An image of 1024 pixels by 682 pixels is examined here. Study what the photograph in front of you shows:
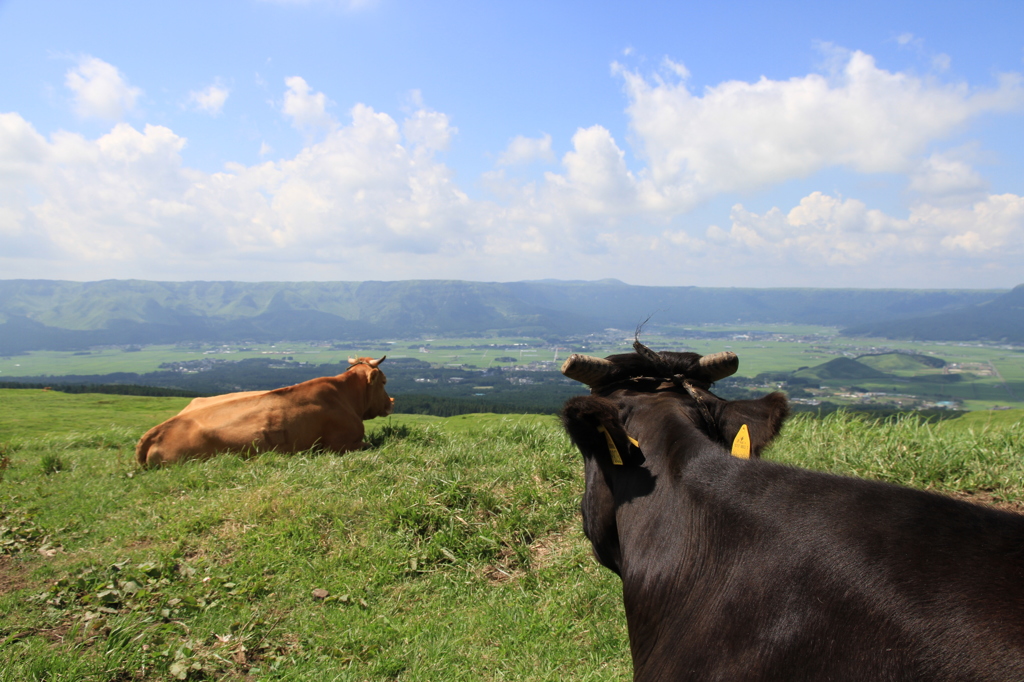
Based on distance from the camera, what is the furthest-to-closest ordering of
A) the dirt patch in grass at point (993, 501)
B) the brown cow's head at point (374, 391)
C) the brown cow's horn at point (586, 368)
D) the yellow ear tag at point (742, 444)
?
the brown cow's head at point (374, 391) < the dirt patch in grass at point (993, 501) < the brown cow's horn at point (586, 368) < the yellow ear tag at point (742, 444)

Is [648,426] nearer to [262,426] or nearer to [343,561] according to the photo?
[343,561]

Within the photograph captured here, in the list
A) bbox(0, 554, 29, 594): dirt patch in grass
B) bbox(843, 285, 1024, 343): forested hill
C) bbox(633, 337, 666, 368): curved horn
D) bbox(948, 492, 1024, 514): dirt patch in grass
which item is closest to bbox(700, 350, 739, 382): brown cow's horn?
bbox(633, 337, 666, 368): curved horn

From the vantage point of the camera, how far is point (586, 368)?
3736 mm

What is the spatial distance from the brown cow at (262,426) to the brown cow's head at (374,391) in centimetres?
62

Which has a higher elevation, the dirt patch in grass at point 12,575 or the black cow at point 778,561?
the black cow at point 778,561

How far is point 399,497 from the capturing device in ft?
20.7

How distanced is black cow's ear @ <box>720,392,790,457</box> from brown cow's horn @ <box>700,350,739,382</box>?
0.32 metres

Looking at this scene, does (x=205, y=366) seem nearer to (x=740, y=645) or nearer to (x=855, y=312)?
(x=740, y=645)

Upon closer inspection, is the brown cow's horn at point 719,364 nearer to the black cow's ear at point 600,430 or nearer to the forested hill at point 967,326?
the black cow's ear at point 600,430

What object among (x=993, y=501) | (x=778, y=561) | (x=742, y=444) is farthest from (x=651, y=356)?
(x=993, y=501)

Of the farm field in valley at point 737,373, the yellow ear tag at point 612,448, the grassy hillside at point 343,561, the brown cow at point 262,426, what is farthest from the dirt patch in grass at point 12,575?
the farm field in valley at point 737,373

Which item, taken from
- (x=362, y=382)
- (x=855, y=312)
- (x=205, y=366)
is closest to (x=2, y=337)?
(x=205, y=366)

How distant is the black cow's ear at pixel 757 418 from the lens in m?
3.18

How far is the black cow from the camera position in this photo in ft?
5.55
